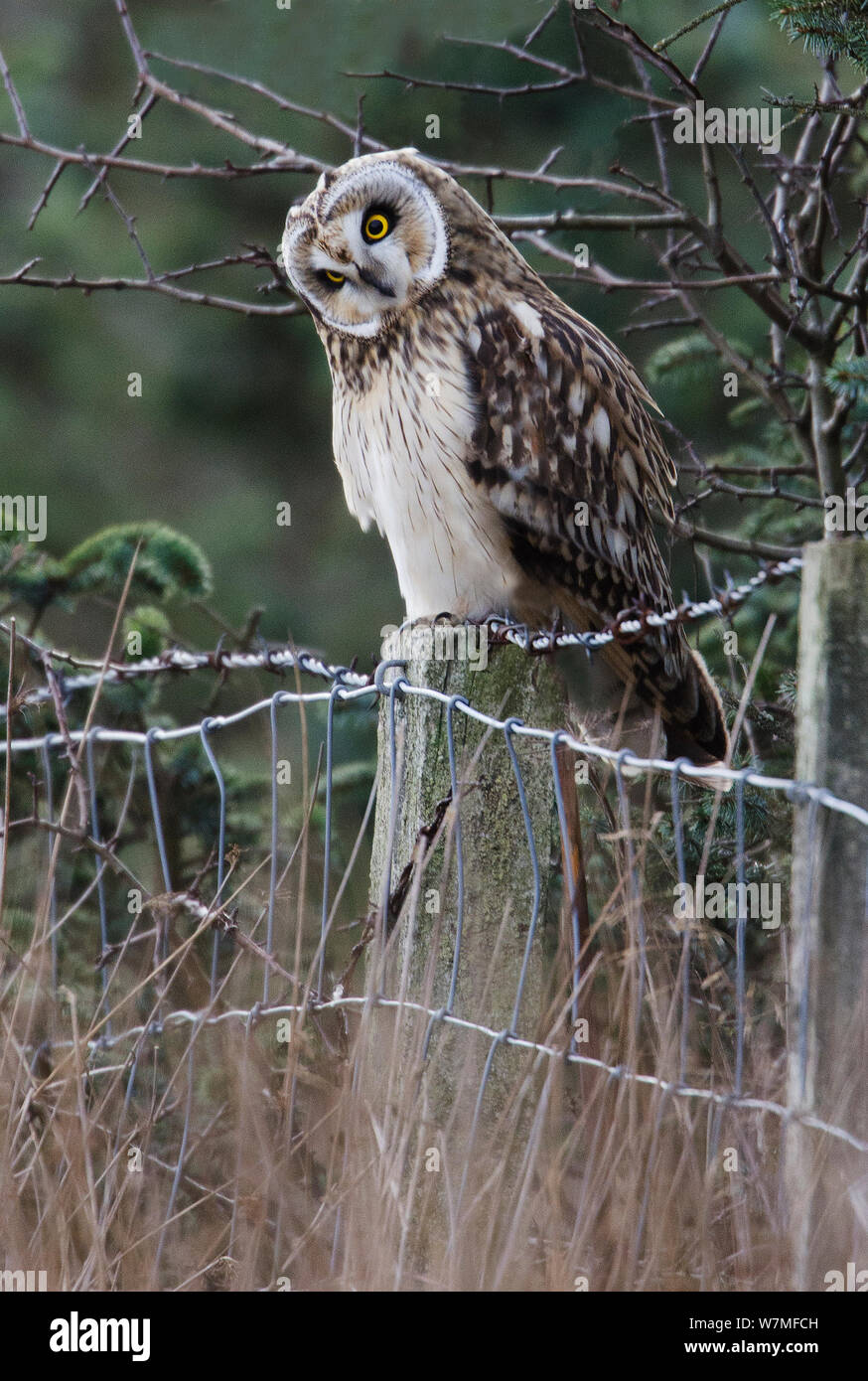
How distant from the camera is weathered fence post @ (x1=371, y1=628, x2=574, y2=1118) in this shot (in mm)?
2188

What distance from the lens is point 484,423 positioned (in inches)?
133

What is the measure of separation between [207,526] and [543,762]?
7.89 metres

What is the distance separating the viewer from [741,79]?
6699mm

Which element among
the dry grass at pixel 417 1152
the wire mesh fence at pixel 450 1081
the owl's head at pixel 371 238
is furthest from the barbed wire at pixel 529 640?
the owl's head at pixel 371 238

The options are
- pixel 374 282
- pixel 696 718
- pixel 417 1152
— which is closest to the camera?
pixel 417 1152

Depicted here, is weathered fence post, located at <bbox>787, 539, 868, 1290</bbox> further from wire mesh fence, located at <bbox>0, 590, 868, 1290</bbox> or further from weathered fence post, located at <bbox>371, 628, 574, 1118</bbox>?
weathered fence post, located at <bbox>371, 628, 574, 1118</bbox>

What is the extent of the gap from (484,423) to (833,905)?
1976 mm

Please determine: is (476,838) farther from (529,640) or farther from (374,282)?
(374,282)

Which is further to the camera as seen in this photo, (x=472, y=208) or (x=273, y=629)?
(x=273, y=629)

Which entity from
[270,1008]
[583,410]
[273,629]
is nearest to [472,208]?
[583,410]

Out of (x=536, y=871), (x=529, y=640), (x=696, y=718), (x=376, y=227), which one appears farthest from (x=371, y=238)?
(x=536, y=871)

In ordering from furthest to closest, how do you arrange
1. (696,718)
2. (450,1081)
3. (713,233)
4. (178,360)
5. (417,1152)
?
(178,360), (696,718), (713,233), (450,1081), (417,1152)
